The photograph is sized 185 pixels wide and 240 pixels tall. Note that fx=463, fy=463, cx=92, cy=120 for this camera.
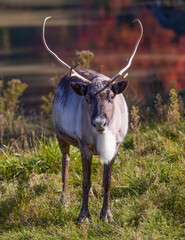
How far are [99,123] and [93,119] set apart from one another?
0.09 m

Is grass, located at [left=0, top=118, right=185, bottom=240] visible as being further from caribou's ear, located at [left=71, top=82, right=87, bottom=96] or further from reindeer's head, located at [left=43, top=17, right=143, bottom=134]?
caribou's ear, located at [left=71, top=82, right=87, bottom=96]

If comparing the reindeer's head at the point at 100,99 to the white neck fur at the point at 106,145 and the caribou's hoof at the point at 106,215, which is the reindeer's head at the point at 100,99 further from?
the caribou's hoof at the point at 106,215

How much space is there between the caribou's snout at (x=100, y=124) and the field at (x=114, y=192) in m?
1.01

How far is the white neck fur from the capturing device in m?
5.03

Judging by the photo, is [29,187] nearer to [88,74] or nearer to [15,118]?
[88,74]

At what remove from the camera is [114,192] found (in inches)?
235

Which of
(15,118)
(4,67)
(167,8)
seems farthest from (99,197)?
(167,8)

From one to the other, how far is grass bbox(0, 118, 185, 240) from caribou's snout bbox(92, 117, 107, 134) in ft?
3.32

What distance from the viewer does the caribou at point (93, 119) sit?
483cm

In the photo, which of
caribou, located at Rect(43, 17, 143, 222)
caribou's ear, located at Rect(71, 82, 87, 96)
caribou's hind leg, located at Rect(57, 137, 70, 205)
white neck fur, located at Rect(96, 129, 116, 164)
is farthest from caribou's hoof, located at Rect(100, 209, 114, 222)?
caribou's ear, located at Rect(71, 82, 87, 96)

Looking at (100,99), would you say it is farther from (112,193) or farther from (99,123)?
(112,193)

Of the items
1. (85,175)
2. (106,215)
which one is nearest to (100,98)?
(85,175)

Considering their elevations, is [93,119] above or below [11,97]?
above

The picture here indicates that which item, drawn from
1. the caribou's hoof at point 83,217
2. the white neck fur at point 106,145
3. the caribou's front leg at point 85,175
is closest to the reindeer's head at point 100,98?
the white neck fur at point 106,145
